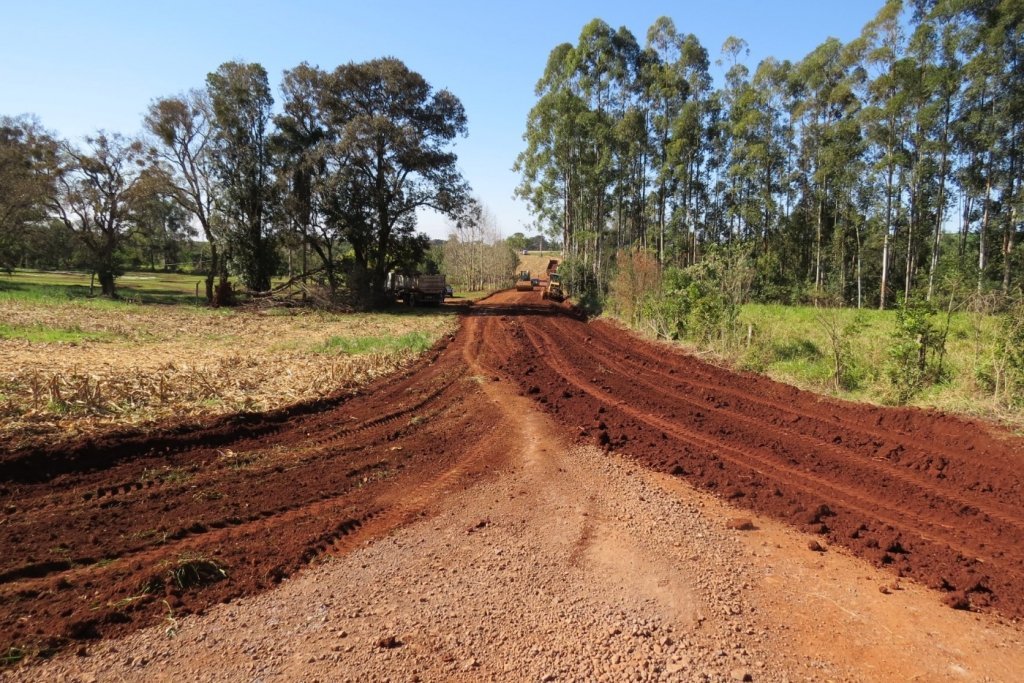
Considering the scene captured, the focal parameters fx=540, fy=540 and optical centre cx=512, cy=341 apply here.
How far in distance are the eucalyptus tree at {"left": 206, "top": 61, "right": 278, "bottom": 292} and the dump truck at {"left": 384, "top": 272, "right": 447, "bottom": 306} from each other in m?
8.44

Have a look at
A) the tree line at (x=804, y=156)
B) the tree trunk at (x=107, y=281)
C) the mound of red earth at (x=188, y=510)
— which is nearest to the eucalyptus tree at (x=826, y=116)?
the tree line at (x=804, y=156)

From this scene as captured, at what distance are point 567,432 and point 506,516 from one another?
9.10 ft

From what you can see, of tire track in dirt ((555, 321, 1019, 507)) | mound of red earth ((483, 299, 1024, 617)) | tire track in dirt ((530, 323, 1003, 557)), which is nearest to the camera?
mound of red earth ((483, 299, 1024, 617))

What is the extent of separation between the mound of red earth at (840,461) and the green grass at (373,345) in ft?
15.3

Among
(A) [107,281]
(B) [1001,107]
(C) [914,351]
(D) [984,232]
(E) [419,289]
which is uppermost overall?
(B) [1001,107]

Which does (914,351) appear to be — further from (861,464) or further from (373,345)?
(373,345)

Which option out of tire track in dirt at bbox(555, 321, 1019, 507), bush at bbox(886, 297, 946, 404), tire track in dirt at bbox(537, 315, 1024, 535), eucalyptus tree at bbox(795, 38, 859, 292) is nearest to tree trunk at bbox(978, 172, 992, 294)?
eucalyptus tree at bbox(795, 38, 859, 292)

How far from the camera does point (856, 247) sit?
39406 millimetres

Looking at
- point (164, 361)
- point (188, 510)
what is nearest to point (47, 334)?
point (164, 361)

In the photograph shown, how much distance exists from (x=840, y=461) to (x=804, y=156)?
37791 millimetres

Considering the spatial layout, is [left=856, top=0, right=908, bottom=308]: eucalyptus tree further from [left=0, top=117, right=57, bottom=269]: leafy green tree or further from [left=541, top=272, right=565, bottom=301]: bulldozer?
[left=0, top=117, right=57, bottom=269]: leafy green tree

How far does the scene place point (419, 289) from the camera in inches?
1293

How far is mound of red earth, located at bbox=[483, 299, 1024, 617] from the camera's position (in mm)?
4465

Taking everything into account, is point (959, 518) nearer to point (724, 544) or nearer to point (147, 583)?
point (724, 544)
